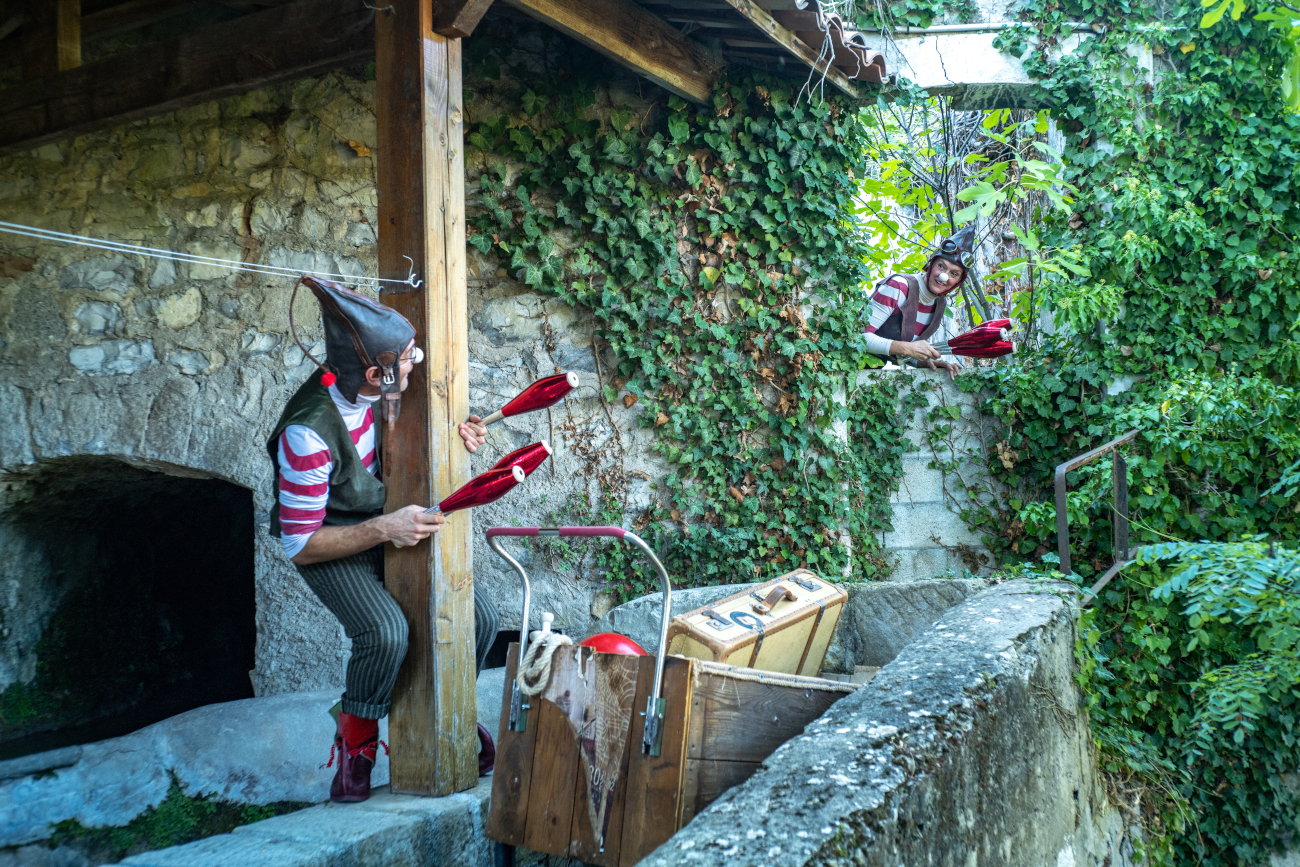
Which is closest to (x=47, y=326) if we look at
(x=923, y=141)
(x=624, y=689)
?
(x=624, y=689)

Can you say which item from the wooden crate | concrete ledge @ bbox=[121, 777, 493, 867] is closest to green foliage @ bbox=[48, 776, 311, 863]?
concrete ledge @ bbox=[121, 777, 493, 867]

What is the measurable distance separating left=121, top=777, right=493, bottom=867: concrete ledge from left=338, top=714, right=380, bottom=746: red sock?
0.55ft

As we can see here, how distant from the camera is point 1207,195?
5.54 m

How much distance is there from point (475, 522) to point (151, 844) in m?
1.93

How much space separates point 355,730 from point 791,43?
11.5ft

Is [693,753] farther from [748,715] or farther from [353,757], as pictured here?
[353,757]

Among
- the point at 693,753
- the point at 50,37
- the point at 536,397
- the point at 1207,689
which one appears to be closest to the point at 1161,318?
the point at 1207,689

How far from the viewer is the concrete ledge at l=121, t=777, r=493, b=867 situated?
6.59ft

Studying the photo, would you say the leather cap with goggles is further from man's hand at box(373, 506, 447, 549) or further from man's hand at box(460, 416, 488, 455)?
man's hand at box(373, 506, 447, 549)

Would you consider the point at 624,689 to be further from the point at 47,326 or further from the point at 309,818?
the point at 47,326

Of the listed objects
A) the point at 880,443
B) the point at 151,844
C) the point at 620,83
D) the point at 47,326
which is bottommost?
the point at 151,844

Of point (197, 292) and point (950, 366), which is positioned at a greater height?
point (197, 292)

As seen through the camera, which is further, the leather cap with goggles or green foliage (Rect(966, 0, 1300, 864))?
green foliage (Rect(966, 0, 1300, 864))

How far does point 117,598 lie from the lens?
Answer: 5.28 meters
